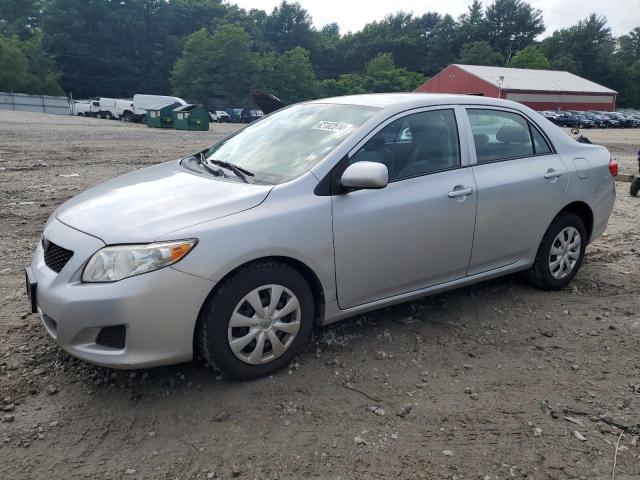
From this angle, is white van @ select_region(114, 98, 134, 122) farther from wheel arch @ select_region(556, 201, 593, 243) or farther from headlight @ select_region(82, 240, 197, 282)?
headlight @ select_region(82, 240, 197, 282)

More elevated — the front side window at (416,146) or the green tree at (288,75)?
the green tree at (288,75)

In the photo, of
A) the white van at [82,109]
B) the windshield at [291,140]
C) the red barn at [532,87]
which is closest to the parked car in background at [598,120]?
the red barn at [532,87]

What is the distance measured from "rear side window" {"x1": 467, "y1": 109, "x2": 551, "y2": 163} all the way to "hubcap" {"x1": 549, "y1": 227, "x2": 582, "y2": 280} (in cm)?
75

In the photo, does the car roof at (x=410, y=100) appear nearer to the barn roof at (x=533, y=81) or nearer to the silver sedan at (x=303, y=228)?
the silver sedan at (x=303, y=228)

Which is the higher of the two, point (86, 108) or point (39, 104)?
point (39, 104)

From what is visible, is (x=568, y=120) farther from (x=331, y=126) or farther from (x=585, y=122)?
(x=331, y=126)

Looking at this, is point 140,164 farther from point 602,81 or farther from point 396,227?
point 602,81

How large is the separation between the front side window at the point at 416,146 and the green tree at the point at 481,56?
334ft

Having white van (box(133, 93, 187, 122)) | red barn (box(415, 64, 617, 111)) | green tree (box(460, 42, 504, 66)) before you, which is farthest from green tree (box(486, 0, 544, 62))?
white van (box(133, 93, 187, 122))

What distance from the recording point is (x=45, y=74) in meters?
68.0

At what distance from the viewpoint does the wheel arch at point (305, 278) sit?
10.1 feet

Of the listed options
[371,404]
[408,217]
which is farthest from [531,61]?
[371,404]

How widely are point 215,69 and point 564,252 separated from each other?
2798 inches

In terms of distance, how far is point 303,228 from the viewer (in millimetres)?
3299
